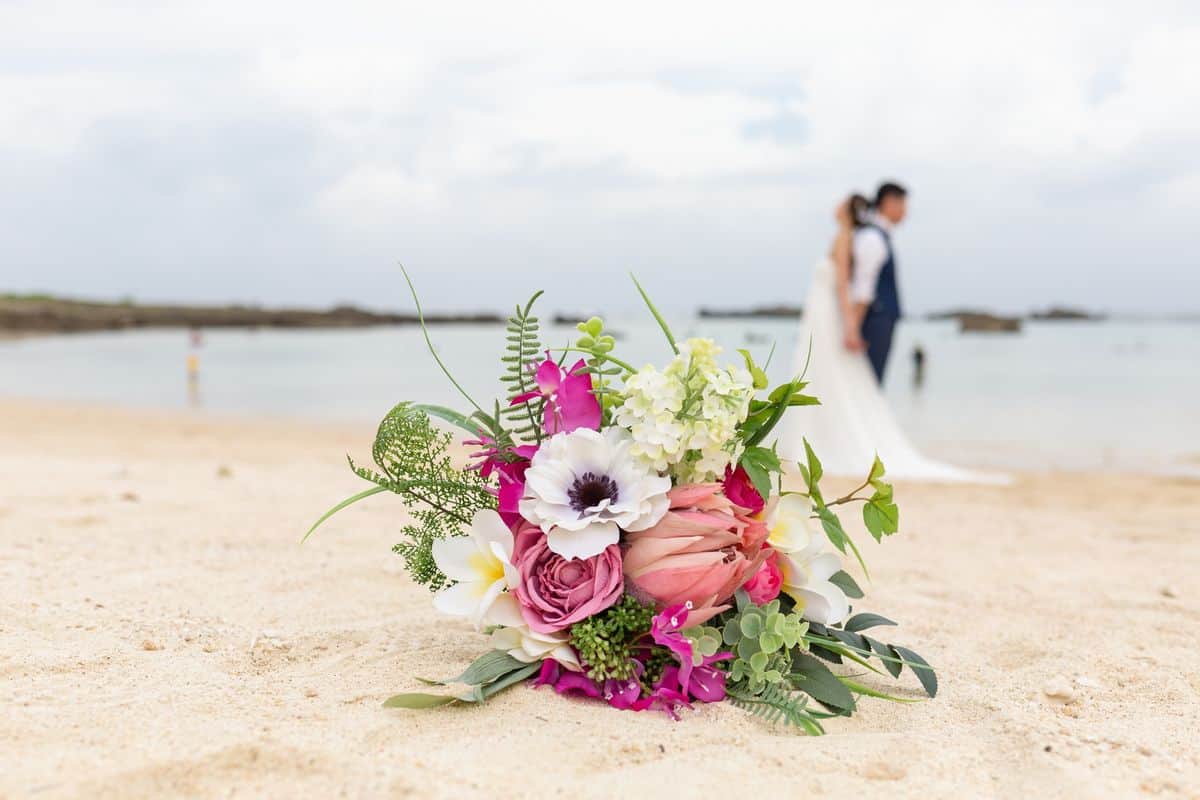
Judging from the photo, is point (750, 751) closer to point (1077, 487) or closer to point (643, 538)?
point (643, 538)

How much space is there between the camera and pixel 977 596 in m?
3.74

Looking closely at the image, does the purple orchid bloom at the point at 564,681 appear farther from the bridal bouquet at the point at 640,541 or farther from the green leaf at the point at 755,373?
the green leaf at the point at 755,373

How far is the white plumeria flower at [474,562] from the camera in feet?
7.25

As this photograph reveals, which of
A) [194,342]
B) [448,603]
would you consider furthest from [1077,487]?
[194,342]

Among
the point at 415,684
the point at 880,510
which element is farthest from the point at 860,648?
the point at 415,684

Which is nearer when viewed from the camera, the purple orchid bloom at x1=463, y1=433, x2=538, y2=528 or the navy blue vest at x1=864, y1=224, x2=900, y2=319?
the purple orchid bloom at x1=463, y1=433, x2=538, y2=528

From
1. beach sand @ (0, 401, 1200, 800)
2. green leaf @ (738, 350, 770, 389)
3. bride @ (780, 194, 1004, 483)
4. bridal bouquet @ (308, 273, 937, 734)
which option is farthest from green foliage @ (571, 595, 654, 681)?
bride @ (780, 194, 1004, 483)

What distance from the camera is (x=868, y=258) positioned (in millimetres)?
8625

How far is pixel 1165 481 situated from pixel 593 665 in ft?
29.8

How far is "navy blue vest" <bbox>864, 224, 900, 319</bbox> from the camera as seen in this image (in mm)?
8703

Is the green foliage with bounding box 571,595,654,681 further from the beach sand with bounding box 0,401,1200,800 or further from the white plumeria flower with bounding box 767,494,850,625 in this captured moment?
the white plumeria flower with bounding box 767,494,850,625

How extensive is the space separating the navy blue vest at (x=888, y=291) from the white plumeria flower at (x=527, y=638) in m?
7.18

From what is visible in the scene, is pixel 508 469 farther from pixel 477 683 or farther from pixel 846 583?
pixel 846 583

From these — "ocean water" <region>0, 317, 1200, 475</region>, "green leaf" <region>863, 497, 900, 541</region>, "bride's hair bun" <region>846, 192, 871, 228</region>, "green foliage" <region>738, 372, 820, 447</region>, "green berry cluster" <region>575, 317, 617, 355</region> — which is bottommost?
"ocean water" <region>0, 317, 1200, 475</region>
